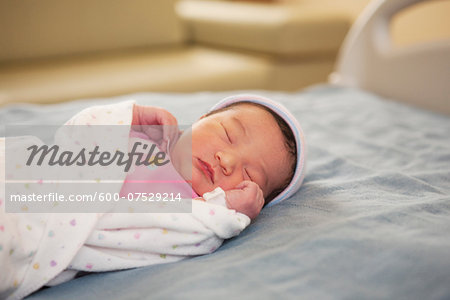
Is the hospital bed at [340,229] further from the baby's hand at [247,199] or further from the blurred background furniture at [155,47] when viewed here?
the blurred background furniture at [155,47]

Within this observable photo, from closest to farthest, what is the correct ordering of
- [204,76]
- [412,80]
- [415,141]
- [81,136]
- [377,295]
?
[377,295], [81,136], [415,141], [412,80], [204,76]

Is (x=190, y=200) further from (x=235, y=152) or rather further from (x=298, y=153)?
(x=298, y=153)

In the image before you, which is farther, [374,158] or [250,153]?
[374,158]

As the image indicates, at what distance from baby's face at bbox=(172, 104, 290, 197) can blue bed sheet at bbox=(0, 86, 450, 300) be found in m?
0.08

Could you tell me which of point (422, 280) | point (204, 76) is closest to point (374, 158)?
point (422, 280)

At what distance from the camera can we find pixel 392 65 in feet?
5.37

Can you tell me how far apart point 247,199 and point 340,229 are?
17cm

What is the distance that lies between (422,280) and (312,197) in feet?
1.00

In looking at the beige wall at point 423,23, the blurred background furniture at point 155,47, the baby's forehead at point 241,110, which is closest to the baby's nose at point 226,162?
the baby's forehead at point 241,110

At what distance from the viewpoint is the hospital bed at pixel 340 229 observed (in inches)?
23.1

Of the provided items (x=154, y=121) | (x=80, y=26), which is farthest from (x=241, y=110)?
(x=80, y=26)

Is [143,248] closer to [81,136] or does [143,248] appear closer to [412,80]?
[81,136]

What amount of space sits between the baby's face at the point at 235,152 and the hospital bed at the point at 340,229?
0.25 ft

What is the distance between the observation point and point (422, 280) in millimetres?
579
